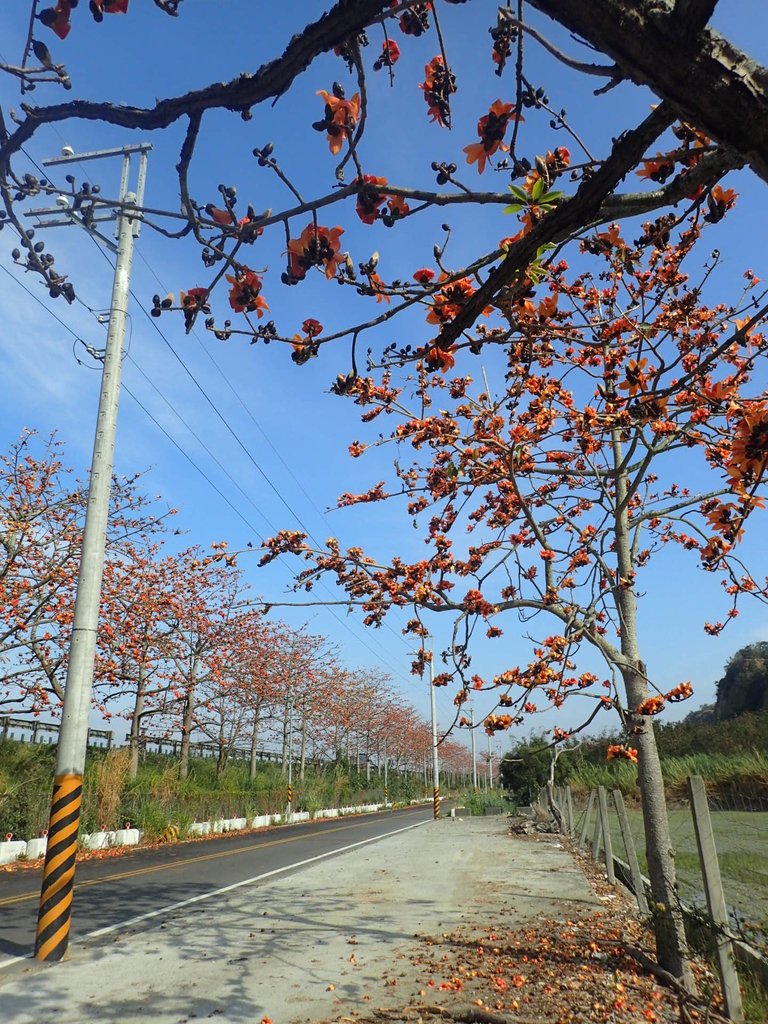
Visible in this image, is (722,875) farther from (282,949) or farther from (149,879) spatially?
(149,879)

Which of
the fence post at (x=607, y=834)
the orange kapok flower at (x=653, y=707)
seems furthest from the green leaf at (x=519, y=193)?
the fence post at (x=607, y=834)

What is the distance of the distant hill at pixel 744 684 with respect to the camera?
3412cm

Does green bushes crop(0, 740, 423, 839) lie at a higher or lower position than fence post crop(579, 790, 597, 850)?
higher

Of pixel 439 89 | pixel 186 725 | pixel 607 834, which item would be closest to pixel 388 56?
pixel 439 89

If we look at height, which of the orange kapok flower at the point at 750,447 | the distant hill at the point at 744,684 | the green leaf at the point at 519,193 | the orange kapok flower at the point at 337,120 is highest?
the distant hill at the point at 744,684

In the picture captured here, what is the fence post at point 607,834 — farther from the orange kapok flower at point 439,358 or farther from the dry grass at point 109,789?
the dry grass at point 109,789

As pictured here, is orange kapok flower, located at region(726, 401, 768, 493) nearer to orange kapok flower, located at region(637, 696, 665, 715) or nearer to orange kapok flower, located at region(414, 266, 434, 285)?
orange kapok flower, located at region(414, 266, 434, 285)

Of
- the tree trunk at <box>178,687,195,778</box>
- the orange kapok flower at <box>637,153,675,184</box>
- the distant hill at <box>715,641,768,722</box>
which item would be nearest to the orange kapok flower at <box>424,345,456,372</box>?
the orange kapok flower at <box>637,153,675,184</box>

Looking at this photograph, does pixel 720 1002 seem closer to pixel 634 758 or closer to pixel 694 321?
pixel 634 758

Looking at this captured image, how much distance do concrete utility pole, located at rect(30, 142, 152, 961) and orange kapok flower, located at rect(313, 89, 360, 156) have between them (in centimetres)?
387

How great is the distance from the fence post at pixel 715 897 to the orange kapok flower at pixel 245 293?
3.93 metres

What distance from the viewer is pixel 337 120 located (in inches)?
89.2

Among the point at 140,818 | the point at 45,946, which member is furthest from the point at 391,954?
the point at 140,818

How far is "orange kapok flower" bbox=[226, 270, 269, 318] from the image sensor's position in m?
2.79
